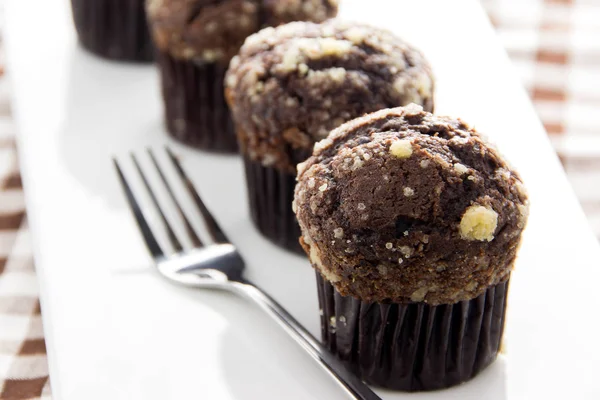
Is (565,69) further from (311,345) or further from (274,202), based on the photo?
(311,345)

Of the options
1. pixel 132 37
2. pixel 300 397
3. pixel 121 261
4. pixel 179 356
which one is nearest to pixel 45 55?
pixel 132 37

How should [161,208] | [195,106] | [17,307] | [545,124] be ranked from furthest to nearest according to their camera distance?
[545,124]
[195,106]
[161,208]
[17,307]

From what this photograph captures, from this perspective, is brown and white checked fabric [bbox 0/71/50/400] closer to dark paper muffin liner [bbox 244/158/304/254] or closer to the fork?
the fork

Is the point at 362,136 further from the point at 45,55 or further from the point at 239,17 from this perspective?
the point at 45,55

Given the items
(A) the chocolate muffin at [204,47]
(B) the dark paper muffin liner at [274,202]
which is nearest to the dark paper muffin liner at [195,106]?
(A) the chocolate muffin at [204,47]

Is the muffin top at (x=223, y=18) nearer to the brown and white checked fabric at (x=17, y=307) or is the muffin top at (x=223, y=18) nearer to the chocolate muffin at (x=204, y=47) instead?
the chocolate muffin at (x=204, y=47)

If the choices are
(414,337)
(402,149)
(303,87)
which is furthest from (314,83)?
(414,337)
